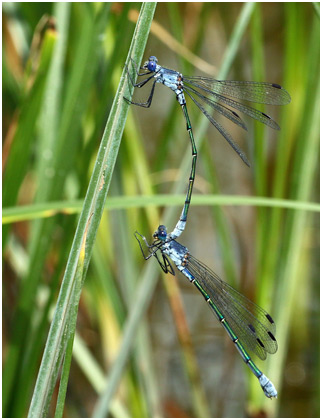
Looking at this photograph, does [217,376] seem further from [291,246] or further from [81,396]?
[291,246]

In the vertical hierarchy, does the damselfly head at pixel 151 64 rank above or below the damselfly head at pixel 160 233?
above

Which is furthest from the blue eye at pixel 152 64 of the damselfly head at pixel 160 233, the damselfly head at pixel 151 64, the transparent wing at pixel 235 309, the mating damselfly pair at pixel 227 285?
the transparent wing at pixel 235 309

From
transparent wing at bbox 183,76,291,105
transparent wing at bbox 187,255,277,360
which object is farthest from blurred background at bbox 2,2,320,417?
transparent wing at bbox 187,255,277,360

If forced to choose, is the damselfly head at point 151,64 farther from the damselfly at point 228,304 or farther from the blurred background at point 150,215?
the damselfly at point 228,304

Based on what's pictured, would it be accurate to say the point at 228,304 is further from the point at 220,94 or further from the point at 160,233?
the point at 220,94

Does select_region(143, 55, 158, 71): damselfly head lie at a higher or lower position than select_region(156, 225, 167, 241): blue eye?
higher

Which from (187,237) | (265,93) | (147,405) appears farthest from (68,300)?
(187,237)

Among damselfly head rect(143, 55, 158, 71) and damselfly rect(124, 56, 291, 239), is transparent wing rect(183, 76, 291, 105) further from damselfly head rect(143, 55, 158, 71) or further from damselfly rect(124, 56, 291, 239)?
damselfly head rect(143, 55, 158, 71)

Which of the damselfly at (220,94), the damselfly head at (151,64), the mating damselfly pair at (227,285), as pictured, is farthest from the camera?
the mating damselfly pair at (227,285)

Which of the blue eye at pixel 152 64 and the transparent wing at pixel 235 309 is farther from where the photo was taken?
the transparent wing at pixel 235 309
